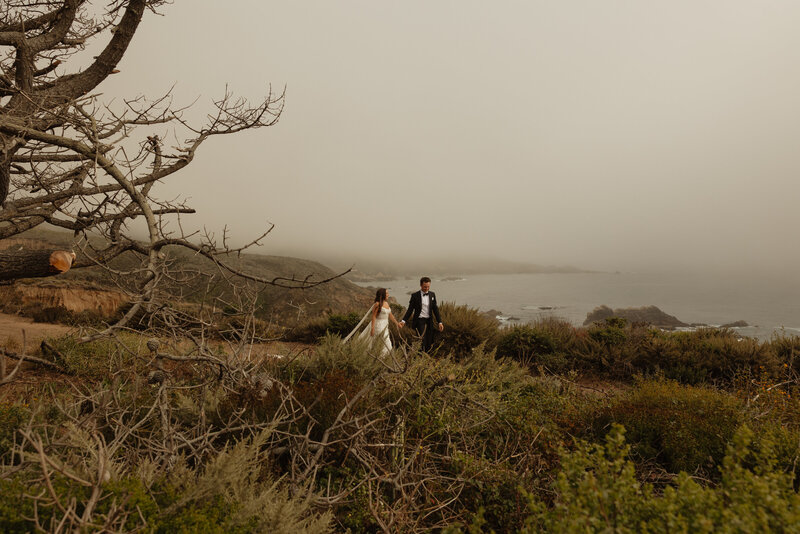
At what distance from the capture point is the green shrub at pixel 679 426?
3.36 meters

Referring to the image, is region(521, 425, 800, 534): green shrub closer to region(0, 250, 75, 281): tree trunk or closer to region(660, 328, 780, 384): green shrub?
region(0, 250, 75, 281): tree trunk

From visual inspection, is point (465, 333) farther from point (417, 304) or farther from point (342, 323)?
point (342, 323)

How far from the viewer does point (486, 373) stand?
599cm

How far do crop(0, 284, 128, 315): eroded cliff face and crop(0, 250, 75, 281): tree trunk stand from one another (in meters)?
9.99

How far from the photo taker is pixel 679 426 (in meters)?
3.61

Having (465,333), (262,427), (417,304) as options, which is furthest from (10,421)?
(465,333)

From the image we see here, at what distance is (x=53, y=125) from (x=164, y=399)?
317cm

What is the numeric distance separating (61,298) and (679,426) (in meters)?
16.5

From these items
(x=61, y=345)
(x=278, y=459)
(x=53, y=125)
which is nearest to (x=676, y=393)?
(x=278, y=459)

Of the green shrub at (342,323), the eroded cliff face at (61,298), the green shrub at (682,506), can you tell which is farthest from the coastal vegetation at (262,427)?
the eroded cliff face at (61,298)

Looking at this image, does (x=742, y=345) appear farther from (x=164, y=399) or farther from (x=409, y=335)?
(x=164, y=399)

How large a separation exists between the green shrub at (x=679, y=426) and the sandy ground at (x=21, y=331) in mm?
9742

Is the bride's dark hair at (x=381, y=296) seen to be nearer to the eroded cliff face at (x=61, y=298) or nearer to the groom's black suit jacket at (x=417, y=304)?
the groom's black suit jacket at (x=417, y=304)

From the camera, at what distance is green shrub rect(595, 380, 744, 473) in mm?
3355
